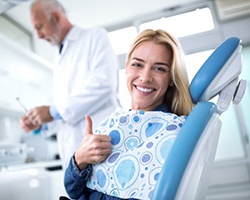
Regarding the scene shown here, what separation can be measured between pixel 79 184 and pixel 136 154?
0.23 m

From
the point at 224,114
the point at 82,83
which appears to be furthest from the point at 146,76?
the point at 224,114

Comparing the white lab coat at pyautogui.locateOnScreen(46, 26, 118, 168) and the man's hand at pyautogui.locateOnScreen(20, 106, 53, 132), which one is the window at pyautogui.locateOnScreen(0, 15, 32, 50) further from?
the man's hand at pyautogui.locateOnScreen(20, 106, 53, 132)

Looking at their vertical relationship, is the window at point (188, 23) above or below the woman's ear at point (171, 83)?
above

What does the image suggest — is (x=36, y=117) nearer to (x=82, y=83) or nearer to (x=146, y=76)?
(x=82, y=83)

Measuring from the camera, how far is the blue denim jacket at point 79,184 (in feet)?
2.74

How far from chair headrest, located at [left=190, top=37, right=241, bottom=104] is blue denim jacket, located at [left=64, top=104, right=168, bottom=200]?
43 cm

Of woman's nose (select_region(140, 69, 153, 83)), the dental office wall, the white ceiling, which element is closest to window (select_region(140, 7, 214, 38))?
the dental office wall

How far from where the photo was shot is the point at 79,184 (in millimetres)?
854

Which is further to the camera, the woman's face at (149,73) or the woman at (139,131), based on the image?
the woman's face at (149,73)

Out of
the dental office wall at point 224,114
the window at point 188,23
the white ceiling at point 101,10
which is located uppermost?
the white ceiling at point 101,10

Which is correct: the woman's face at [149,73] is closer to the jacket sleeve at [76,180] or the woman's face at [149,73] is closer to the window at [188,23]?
the jacket sleeve at [76,180]

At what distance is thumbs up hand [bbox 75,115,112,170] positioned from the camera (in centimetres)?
79

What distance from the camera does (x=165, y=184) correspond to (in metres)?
0.53

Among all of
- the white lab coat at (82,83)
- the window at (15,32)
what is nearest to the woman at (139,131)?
the white lab coat at (82,83)
